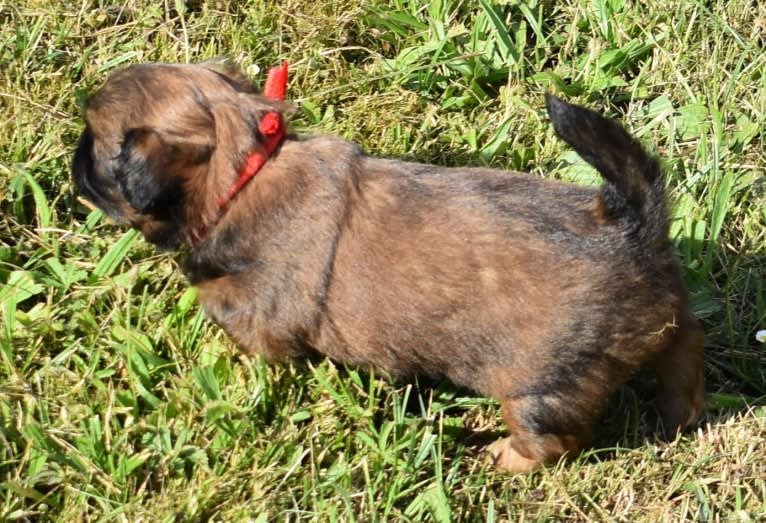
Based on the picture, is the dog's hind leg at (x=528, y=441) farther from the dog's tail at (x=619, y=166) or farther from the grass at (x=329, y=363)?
the dog's tail at (x=619, y=166)

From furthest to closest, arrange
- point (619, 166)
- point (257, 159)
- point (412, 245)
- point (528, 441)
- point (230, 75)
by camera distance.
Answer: point (230, 75) < point (528, 441) < point (257, 159) < point (412, 245) < point (619, 166)

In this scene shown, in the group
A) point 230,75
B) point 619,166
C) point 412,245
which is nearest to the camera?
point 619,166

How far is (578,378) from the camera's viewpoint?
3.55m

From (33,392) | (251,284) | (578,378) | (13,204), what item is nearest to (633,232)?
(578,378)

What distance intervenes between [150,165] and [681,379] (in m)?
1.95

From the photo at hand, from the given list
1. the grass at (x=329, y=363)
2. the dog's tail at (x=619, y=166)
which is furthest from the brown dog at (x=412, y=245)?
the grass at (x=329, y=363)

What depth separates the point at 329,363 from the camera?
4016 millimetres

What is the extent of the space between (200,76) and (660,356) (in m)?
1.79

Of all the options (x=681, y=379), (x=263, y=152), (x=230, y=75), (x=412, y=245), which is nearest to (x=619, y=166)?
(x=412, y=245)

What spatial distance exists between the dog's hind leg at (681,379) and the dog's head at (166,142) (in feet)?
5.12

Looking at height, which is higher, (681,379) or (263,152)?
(263,152)

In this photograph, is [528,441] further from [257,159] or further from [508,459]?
[257,159]

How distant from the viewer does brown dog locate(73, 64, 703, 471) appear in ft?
11.4

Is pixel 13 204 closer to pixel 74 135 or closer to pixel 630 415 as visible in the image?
→ pixel 74 135
